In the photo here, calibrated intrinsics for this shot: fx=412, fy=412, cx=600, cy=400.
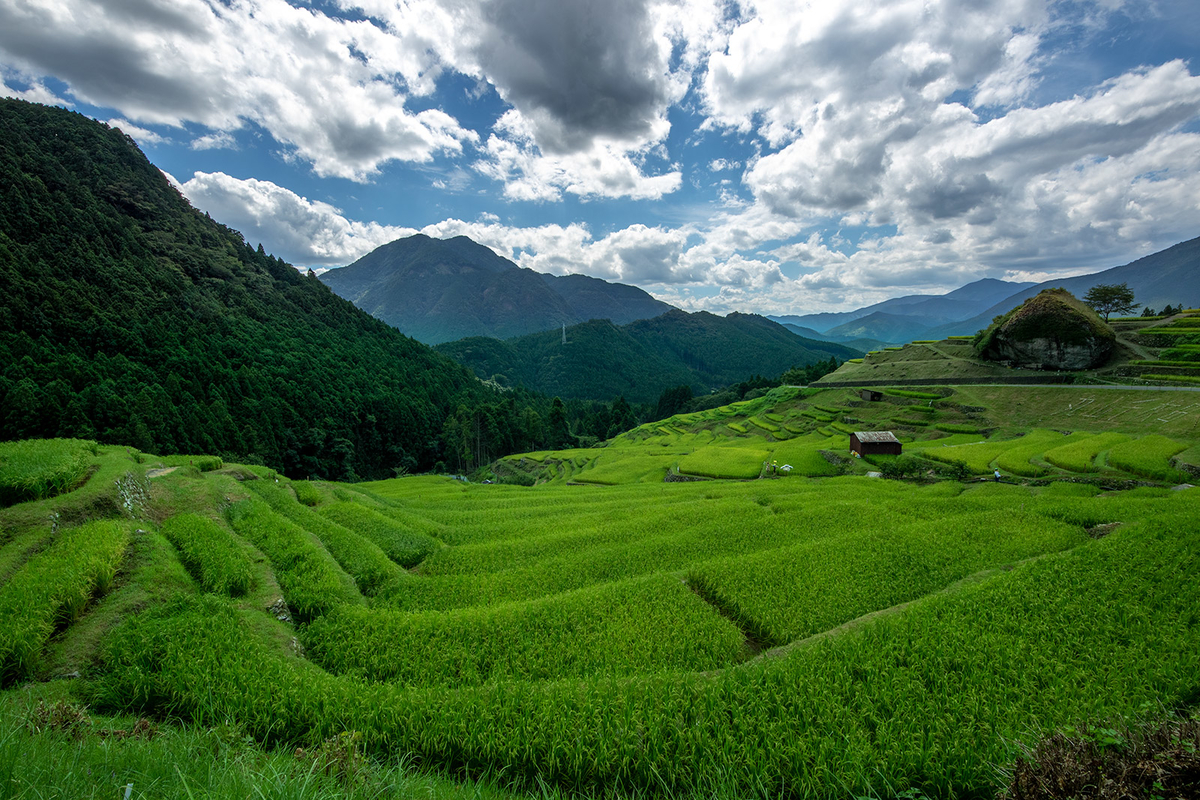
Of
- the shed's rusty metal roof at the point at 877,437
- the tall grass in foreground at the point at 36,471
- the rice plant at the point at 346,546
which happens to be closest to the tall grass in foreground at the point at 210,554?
the tall grass in foreground at the point at 36,471

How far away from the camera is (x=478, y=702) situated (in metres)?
6.74

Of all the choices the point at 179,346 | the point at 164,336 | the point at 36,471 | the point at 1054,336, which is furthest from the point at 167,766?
the point at 164,336

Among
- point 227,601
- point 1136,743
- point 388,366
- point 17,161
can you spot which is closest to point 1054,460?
point 1136,743

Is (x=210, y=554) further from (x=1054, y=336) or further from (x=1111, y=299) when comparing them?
(x=1111, y=299)

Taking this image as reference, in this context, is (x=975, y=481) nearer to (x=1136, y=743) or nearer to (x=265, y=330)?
(x=1136, y=743)

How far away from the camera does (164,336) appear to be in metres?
64.6

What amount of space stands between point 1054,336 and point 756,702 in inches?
3090

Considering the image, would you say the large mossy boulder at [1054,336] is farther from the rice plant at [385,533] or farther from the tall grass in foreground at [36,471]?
the tall grass in foreground at [36,471]

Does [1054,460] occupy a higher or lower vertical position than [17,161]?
lower

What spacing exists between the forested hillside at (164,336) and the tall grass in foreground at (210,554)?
168 ft

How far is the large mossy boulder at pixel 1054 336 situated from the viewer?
2142 inches

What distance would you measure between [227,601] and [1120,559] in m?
21.7

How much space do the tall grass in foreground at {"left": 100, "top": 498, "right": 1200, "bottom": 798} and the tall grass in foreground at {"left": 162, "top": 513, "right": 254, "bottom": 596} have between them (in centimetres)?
94

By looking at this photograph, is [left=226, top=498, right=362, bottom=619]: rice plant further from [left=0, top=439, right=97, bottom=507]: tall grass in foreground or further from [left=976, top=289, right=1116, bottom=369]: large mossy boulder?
[left=976, top=289, right=1116, bottom=369]: large mossy boulder
